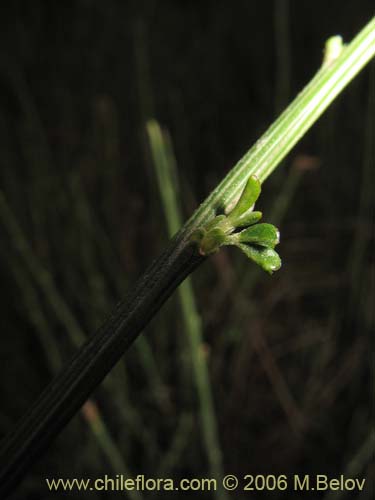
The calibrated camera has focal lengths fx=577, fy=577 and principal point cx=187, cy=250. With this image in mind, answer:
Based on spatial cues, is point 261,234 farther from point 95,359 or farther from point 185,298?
point 185,298

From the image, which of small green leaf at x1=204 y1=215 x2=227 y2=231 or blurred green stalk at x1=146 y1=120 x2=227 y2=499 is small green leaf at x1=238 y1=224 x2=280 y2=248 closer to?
small green leaf at x1=204 y1=215 x2=227 y2=231

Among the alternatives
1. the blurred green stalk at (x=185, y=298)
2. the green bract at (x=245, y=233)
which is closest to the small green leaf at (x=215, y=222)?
the green bract at (x=245, y=233)

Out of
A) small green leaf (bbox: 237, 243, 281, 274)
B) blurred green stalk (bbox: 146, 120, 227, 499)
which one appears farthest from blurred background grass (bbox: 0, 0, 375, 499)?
small green leaf (bbox: 237, 243, 281, 274)

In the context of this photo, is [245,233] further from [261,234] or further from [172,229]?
[172,229]

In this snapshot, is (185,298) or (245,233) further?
(185,298)

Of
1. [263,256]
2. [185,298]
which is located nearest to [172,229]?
[185,298]

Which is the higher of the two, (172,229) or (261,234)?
(172,229)
